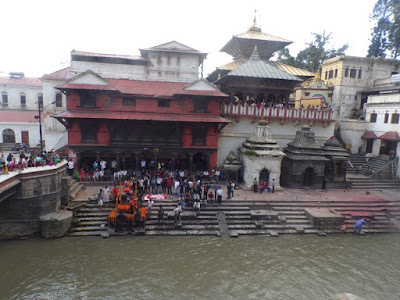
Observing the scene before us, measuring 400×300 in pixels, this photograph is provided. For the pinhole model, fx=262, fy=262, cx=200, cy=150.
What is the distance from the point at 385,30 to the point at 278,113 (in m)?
24.7

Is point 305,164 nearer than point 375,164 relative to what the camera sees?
Yes

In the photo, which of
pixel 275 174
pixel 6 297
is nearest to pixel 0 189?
pixel 6 297

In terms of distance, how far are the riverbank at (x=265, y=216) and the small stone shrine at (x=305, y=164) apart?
199 cm

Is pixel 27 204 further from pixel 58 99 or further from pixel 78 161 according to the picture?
pixel 58 99

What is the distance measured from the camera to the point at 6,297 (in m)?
9.54

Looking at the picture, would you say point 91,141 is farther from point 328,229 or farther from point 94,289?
point 328,229

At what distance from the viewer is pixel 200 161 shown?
2333cm

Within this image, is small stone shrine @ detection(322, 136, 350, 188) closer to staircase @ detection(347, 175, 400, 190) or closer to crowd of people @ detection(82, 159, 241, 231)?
staircase @ detection(347, 175, 400, 190)

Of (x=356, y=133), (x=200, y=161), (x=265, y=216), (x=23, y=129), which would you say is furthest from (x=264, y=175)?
(x=23, y=129)

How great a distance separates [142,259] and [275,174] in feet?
38.2

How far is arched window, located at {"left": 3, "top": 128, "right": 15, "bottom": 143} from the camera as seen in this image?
2723 centimetres

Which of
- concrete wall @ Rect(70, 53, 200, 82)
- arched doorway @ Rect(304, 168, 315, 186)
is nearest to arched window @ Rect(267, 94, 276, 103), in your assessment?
concrete wall @ Rect(70, 53, 200, 82)

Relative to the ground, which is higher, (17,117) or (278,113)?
(278,113)

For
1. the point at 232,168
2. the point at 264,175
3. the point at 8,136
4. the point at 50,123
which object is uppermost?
the point at 50,123
